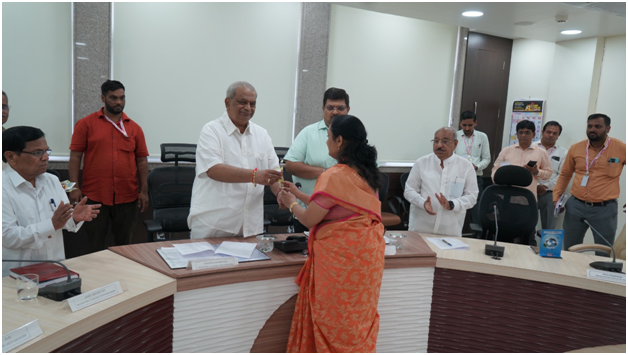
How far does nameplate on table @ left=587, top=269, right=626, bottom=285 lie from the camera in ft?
7.74

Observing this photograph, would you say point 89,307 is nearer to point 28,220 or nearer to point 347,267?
point 28,220

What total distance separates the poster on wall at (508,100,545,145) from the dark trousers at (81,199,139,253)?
5.66 metres

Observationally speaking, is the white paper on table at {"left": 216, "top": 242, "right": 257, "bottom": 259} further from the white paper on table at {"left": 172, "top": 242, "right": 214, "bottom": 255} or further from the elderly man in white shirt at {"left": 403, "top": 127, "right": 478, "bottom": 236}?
the elderly man in white shirt at {"left": 403, "top": 127, "right": 478, "bottom": 236}

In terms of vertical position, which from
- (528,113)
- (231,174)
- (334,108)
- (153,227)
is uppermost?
(528,113)

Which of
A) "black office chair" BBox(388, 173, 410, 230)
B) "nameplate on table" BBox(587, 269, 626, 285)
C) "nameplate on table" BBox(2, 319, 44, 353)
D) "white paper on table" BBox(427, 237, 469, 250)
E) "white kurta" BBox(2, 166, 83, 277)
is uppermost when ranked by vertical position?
"white kurta" BBox(2, 166, 83, 277)

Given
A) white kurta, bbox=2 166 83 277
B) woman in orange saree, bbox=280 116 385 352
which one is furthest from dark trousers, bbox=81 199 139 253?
woman in orange saree, bbox=280 116 385 352

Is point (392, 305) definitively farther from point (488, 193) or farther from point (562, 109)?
point (562, 109)

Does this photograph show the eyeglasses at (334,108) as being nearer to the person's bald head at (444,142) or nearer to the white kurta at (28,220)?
the person's bald head at (444,142)

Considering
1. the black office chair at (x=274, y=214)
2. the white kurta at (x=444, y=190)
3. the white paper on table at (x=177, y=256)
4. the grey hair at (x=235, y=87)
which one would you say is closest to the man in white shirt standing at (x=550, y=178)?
the white kurta at (x=444, y=190)

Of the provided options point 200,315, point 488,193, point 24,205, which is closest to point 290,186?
point 200,315

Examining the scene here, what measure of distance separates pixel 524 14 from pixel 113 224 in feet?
15.0

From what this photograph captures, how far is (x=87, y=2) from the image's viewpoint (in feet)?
13.2

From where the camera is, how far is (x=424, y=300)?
2529 millimetres

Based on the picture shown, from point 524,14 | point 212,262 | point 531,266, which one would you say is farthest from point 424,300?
point 524,14
